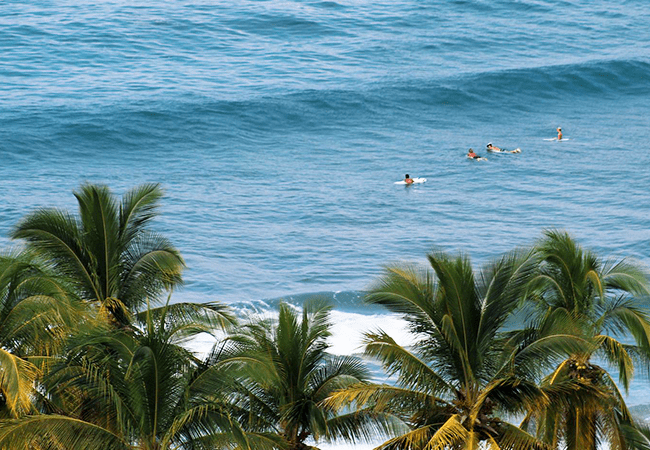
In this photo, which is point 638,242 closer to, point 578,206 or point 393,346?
point 578,206

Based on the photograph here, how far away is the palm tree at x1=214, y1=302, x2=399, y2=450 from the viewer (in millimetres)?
14016

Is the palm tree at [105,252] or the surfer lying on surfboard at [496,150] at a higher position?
the palm tree at [105,252]

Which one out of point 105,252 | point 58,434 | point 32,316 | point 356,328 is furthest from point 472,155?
point 58,434

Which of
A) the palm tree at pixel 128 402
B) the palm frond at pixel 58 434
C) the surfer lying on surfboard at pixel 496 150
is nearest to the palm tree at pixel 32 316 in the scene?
the palm tree at pixel 128 402

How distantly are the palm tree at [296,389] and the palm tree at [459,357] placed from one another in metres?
0.47

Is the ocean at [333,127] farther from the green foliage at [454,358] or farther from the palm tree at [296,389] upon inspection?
the palm tree at [296,389]

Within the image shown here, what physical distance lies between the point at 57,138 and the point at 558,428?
4194cm

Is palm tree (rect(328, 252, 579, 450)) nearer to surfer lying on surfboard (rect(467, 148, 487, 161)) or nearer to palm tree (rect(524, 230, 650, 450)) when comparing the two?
palm tree (rect(524, 230, 650, 450))

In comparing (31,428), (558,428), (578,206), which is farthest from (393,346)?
(578,206)

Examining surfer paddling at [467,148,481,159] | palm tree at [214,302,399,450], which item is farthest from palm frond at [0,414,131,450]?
surfer paddling at [467,148,481,159]

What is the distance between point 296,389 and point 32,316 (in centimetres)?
381

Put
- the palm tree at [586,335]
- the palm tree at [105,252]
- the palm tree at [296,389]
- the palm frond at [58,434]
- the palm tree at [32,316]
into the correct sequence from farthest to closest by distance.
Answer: the palm tree at [105,252], the palm tree at [586,335], the palm tree at [296,389], the palm tree at [32,316], the palm frond at [58,434]

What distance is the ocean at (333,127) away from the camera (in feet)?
130

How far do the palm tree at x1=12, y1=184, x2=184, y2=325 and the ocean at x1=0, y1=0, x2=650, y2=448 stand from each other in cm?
1395
